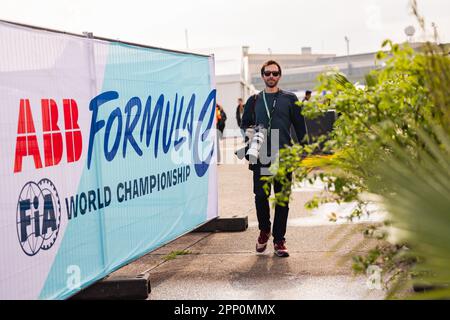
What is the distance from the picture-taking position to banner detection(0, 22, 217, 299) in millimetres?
4891

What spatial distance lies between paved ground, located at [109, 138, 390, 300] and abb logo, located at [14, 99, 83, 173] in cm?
143

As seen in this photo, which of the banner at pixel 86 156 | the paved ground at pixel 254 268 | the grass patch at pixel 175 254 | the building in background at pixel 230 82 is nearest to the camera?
the banner at pixel 86 156

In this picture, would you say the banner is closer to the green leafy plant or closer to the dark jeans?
the dark jeans

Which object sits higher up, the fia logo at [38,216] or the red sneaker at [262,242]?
the fia logo at [38,216]

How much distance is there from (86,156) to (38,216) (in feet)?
2.86

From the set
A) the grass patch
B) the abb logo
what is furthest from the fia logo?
the grass patch

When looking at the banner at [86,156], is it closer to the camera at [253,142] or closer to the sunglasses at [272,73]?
the camera at [253,142]

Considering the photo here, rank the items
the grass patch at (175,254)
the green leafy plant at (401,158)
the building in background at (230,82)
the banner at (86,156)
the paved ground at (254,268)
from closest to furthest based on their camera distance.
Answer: the green leafy plant at (401,158), the banner at (86,156), the paved ground at (254,268), the grass patch at (175,254), the building in background at (230,82)

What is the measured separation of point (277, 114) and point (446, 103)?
425 centimetres

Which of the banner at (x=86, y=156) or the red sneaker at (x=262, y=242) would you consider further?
the red sneaker at (x=262, y=242)

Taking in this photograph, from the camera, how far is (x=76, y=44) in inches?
225

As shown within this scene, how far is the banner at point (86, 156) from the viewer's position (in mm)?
4891

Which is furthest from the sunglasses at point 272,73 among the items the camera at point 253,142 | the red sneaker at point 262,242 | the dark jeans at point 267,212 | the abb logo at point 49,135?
the abb logo at point 49,135

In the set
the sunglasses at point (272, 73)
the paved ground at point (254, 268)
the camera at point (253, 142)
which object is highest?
the sunglasses at point (272, 73)
